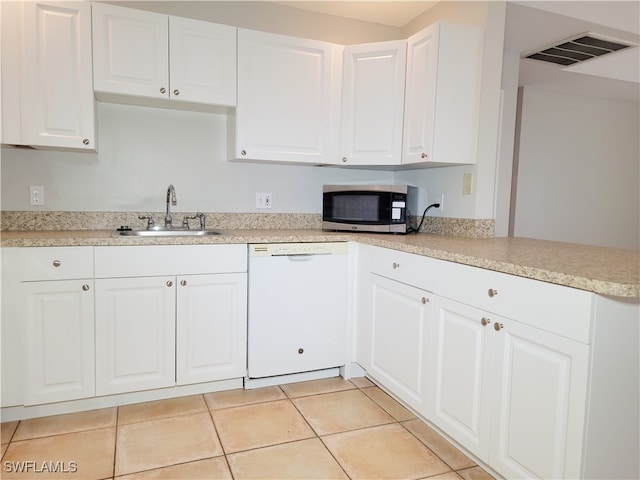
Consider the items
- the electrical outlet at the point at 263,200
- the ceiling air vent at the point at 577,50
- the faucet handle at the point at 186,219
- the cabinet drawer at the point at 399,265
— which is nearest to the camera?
the cabinet drawer at the point at 399,265

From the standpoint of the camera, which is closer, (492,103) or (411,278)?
(411,278)

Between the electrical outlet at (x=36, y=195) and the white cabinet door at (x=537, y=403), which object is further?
the electrical outlet at (x=36, y=195)

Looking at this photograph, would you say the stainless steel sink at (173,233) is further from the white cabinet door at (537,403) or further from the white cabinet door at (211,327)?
the white cabinet door at (537,403)

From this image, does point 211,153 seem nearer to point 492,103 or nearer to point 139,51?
point 139,51

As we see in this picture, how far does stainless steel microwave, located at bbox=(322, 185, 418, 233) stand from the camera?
2539 millimetres

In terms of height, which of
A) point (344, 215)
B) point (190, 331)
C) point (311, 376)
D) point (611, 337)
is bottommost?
point (311, 376)

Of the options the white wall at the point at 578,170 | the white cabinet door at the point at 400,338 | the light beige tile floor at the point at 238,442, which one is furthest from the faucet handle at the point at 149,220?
the white wall at the point at 578,170

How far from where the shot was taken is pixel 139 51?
2.22 m

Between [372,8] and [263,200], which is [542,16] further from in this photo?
[263,200]

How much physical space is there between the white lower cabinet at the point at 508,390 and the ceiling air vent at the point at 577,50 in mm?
2434

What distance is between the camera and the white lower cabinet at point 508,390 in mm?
1251

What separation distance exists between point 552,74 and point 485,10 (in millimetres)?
1986

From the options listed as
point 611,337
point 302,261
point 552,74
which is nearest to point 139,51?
point 302,261

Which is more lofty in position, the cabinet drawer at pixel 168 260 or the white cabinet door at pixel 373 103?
the white cabinet door at pixel 373 103
